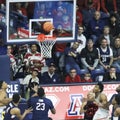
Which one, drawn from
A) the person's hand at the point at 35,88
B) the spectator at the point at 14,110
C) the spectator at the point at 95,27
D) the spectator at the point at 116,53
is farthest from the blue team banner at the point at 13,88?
the spectator at the point at 95,27

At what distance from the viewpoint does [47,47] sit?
58.0 feet

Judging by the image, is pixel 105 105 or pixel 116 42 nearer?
pixel 105 105

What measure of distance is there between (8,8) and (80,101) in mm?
3045

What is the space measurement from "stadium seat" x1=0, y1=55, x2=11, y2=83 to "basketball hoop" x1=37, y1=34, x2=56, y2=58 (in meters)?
1.24

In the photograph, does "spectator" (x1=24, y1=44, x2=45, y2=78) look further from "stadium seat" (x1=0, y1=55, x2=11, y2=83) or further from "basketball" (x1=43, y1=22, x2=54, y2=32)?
"stadium seat" (x1=0, y1=55, x2=11, y2=83)

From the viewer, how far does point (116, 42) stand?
18.9 m

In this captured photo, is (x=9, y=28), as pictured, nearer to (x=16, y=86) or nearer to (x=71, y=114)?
(x=16, y=86)

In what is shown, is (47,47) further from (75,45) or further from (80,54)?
(80,54)

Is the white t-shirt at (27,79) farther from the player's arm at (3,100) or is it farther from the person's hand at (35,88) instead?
the player's arm at (3,100)

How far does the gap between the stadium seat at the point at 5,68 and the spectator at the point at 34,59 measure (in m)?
1.05

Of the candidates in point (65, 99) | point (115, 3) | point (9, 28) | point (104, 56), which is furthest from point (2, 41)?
point (115, 3)

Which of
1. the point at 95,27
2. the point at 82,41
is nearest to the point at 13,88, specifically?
the point at 82,41

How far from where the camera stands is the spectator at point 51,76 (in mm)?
17297

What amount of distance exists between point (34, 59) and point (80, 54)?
1453 mm
